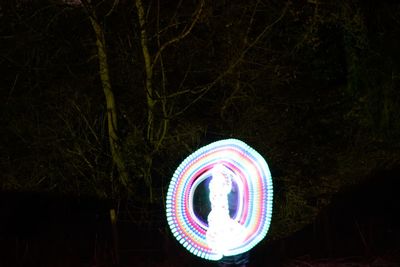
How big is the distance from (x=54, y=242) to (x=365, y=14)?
7.10 meters

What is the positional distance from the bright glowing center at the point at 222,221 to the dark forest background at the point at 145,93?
9.66ft

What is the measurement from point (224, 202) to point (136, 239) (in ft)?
10.4

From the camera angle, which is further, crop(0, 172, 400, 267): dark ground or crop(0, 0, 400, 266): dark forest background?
crop(0, 0, 400, 266): dark forest background

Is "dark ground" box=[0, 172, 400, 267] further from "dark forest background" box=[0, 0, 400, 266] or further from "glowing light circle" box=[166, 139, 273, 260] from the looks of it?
"glowing light circle" box=[166, 139, 273, 260]

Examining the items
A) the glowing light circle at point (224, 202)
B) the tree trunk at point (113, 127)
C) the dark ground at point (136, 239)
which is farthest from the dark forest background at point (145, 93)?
the glowing light circle at point (224, 202)

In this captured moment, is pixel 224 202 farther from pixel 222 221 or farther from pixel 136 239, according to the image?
pixel 136 239

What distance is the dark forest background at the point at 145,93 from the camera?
8.19 metres

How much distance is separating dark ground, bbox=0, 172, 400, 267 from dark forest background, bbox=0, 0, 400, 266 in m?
0.24

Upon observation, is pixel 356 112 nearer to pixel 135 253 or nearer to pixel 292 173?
pixel 292 173

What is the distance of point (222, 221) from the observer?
526cm

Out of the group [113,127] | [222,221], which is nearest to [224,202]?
[222,221]

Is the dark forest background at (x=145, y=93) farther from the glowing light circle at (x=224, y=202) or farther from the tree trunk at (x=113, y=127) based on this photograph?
the glowing light circle at (x=224, y=202)

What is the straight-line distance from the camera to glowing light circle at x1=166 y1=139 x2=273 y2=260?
520cm

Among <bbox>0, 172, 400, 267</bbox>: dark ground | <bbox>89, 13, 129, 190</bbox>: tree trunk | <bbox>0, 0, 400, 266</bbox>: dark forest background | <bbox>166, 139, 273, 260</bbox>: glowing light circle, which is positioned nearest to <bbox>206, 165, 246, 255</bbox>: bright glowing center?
<bbox>166, 139, 273, 260</bbox>: glowing light circle
